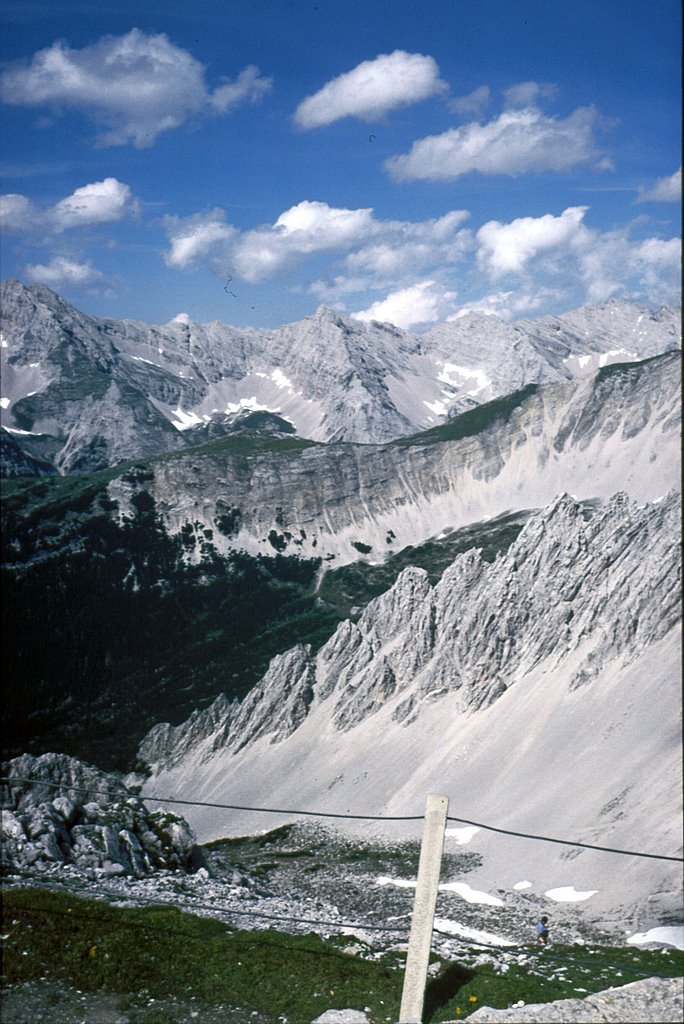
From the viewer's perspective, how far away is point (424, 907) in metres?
18.7

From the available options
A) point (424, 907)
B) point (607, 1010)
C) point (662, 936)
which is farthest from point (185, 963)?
point (662, 936)

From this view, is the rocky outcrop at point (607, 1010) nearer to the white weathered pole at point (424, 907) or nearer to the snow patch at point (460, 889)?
the white weathered pole at point (424, 907)

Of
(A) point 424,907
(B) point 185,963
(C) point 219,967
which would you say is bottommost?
(C) point 219,967

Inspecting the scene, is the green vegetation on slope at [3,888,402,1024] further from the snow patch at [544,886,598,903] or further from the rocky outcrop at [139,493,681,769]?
the rocky outcrop at [139,493,681,769]

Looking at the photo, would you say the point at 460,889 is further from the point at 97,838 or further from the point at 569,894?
the point at 97,838

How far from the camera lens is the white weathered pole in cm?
1811

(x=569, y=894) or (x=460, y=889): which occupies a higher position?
(x=569, y=894)

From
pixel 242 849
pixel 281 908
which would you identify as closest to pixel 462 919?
pixel 281 908

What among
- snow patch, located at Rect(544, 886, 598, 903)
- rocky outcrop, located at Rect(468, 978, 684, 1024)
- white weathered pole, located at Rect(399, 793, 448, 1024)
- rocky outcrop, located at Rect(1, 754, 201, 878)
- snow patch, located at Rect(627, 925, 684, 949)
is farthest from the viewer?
snow patch, located at Rect(544, 886, 598, 903)

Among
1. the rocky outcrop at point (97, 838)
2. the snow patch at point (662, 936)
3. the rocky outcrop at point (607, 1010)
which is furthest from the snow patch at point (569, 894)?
the rocky outcrop at point (607, 1010)

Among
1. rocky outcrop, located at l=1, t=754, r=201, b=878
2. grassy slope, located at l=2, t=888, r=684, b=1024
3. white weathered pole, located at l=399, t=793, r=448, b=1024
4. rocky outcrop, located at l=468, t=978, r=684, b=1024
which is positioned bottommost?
rocky outcrop, located at l=1, t=754, r=201, b=878

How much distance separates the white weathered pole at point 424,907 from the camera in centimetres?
1811

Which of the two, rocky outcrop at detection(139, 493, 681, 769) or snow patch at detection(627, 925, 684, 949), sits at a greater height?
rocky outcrop at detection(139, 493, 681, 769)

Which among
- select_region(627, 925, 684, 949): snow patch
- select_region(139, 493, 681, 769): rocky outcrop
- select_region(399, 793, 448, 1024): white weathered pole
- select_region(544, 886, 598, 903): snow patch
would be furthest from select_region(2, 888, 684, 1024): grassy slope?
select_region(139, 493, 681, 769): rocky outcrop
